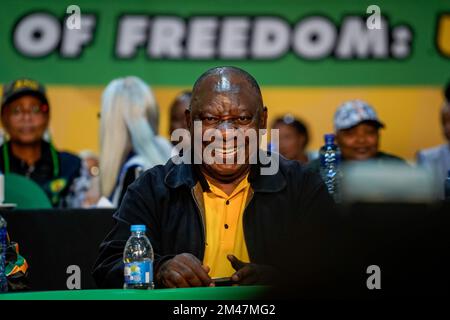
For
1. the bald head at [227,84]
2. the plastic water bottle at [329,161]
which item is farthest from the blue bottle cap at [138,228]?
the plastic water bottle at [329,161]

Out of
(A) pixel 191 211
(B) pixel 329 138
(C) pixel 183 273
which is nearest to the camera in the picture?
(C) pixel 183 273

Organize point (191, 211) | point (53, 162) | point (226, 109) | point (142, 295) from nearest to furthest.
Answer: point (142, 295) < point (226, 109) < point (191, 211) < point (53, 162)

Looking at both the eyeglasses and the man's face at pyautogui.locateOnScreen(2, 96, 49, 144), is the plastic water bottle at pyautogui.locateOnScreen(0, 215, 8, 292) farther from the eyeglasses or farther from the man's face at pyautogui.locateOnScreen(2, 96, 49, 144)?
the eyeglasses

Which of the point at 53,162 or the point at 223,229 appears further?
the point at 53,162

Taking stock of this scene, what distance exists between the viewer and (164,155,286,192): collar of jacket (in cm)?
416

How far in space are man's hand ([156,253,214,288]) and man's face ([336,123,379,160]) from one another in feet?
12.5

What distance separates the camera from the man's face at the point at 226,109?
402 centimetres

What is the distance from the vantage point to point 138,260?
3.80 m

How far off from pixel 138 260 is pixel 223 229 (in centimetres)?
48

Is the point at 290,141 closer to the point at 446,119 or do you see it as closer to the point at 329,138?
the point at 446,119

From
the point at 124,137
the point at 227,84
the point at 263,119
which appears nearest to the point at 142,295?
the point at 227,84

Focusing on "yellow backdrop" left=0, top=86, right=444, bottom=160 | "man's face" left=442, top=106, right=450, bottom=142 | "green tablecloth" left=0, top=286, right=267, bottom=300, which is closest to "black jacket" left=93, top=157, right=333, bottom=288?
"green tablecloth" left=0, top=286, right=267, bottom=300
